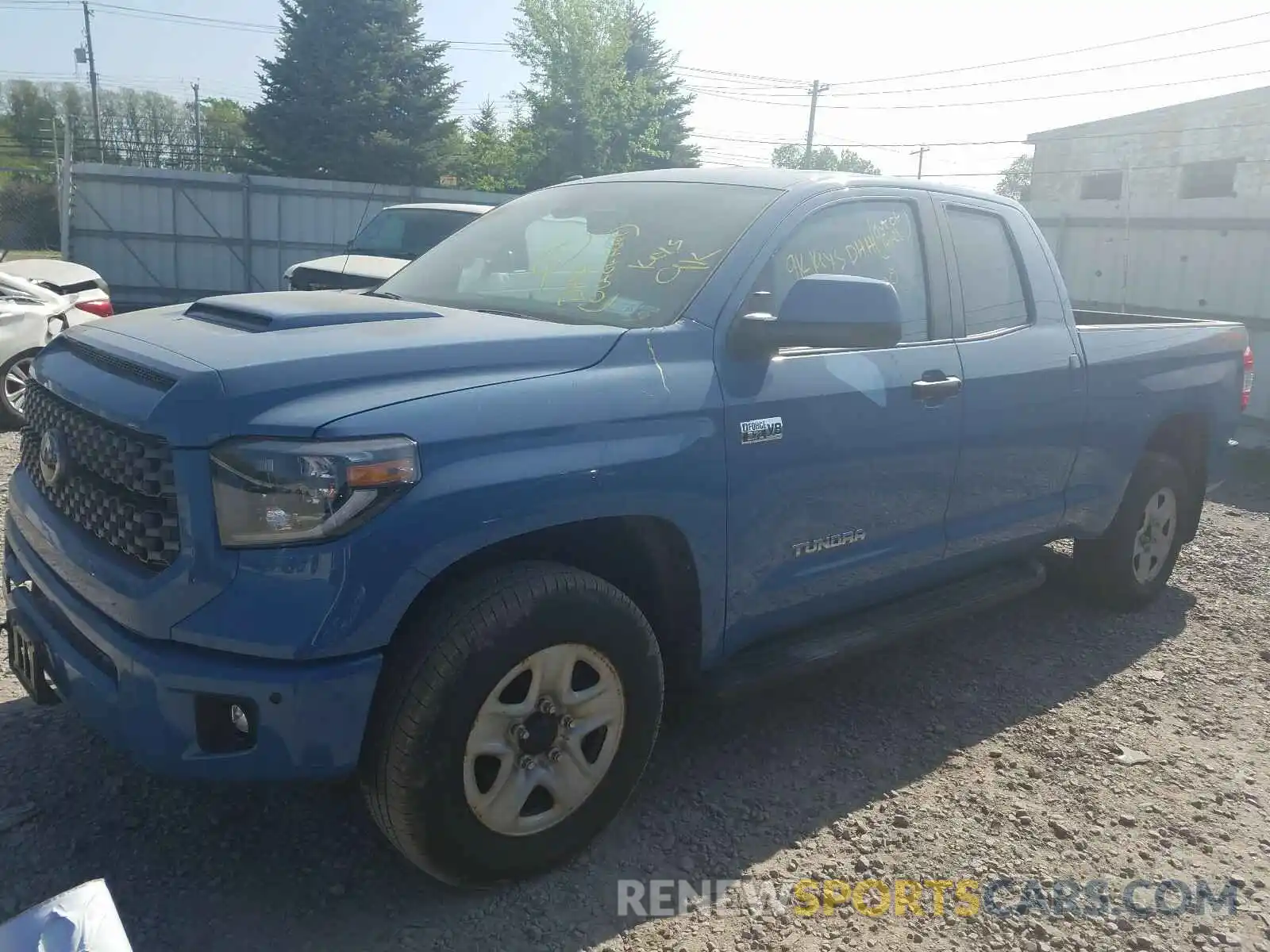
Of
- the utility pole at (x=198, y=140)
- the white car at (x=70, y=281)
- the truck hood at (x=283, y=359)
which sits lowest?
the white car at (x=70, y=281)

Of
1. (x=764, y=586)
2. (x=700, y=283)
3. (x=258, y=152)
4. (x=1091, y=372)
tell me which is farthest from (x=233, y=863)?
(x=258, y=152)

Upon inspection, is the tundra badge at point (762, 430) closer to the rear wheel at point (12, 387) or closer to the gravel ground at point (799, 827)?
the gravel ground at point (799, 827)

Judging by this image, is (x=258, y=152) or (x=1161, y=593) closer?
(x=1161, y=593)

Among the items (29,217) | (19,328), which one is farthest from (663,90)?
(19,328)

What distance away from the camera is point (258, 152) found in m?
29.3

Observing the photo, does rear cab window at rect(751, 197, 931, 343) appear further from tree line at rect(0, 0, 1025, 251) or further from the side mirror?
tree line at rect(0, 0, 1025, 251)

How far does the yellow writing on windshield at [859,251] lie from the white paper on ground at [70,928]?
7.93ft

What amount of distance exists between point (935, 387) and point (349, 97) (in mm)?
28040

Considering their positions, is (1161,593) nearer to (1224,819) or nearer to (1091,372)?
(1091,372)

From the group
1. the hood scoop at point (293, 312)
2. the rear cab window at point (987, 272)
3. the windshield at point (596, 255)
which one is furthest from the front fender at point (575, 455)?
the rear cab window at point (987, 272)

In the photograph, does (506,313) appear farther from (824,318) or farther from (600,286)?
(824,318)

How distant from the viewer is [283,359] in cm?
235

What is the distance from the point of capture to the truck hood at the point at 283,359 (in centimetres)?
224

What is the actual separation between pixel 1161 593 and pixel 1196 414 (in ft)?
3.20
